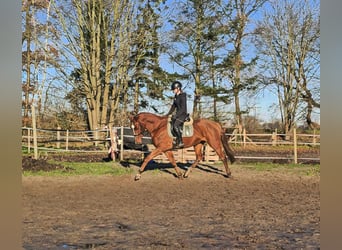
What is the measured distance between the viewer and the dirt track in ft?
8.87

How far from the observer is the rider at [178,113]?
603 cm

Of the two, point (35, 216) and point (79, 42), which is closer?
point (35, 216)

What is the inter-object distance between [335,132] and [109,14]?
11.1m

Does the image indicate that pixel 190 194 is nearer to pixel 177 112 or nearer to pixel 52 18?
pixel 177 112

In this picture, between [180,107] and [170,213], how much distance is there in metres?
2.70

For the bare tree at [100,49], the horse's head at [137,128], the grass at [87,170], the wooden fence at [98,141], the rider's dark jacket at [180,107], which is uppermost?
the bare tree at [100,49]

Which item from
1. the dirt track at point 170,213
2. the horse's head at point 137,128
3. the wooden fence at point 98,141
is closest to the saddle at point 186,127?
the horse's head at point 137,128

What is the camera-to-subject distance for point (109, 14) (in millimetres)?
11562

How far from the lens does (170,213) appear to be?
Result: 3691 mm

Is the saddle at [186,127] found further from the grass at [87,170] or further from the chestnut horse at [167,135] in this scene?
the grass at [87,170]

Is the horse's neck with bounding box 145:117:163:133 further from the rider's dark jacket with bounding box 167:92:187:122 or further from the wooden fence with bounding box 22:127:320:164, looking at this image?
the wooden fence with bounding box 22:127:320:164

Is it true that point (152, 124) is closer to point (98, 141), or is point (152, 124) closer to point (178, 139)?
point (178, 139)

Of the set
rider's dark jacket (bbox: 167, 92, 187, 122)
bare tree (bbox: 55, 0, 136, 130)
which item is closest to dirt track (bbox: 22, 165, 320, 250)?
rider's dark jacket (bbox: 167, 92, 187, 122)

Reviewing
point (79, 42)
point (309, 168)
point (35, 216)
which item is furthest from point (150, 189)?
point (79, 42)
